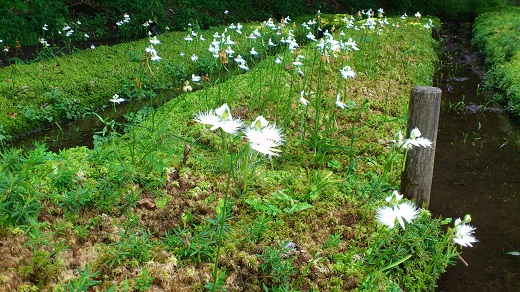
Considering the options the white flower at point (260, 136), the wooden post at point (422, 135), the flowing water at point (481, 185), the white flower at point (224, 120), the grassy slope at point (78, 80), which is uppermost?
the white flower at point (224, 120)

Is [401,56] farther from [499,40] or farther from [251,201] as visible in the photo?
[251,201]

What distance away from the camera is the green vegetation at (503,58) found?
24.9 feet


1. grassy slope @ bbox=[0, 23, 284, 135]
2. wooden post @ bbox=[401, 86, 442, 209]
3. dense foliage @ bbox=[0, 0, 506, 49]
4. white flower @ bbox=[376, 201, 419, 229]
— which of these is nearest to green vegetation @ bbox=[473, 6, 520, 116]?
wooden post @ bbox=[401, 86, 442, 209]

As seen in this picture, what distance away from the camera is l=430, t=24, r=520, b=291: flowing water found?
3361 millimetres

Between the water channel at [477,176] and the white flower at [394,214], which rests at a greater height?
the white flower at [394,214]

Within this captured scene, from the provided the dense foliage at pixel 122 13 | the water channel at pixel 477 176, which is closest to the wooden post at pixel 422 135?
the water channel at pixel 477 176

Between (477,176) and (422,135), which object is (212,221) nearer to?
(422,135)

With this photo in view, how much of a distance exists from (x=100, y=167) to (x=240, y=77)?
332cm

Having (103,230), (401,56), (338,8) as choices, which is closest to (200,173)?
(103,230)

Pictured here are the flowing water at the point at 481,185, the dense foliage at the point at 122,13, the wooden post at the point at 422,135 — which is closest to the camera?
the wooden post at the point at 422,135

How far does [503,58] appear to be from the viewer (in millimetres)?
9703

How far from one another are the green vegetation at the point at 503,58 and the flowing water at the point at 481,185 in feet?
1.18

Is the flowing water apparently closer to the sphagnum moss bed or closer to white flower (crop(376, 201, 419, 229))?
the sphagnum moss bed

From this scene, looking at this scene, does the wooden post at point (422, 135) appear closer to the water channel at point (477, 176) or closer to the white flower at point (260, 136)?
the water channel at point (477, 176)
